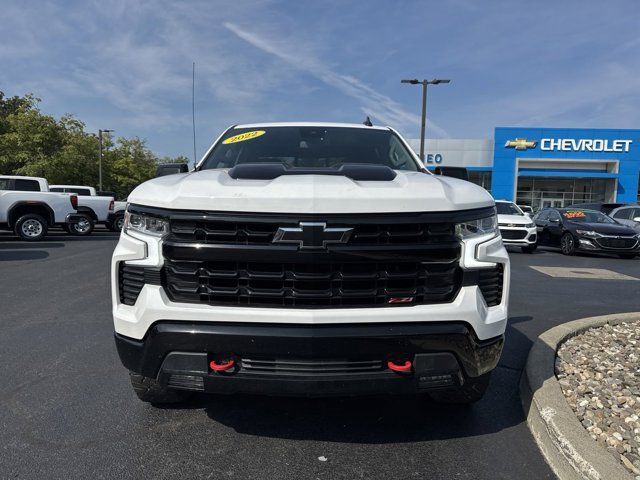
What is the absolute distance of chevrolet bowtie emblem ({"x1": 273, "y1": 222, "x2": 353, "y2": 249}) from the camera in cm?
213

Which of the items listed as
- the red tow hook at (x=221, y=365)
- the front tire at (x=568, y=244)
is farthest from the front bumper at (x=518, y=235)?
the red tow hook at (x=221, y=365)

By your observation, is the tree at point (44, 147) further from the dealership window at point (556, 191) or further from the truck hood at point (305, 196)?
the dealership window at point (556, 191)

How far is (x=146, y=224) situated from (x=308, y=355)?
105 cm

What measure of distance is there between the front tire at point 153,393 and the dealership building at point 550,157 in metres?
35.8

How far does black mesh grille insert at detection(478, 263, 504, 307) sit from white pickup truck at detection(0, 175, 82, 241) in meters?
14.7

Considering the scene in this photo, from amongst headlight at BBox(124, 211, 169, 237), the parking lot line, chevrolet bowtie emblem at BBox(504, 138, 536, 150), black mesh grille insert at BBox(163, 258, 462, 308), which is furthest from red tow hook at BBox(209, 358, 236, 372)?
chevrolet bowtie emblem at BBox(504, 138, 536, 150)

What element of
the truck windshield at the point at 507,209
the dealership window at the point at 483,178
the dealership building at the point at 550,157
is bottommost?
the truck windshield at the point at 507,209

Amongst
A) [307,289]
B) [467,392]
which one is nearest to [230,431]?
[307,289]

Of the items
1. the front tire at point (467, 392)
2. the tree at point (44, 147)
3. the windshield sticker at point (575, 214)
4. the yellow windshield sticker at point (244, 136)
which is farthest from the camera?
the tree at point (44, 147)

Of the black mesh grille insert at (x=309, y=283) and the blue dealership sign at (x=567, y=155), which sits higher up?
the blue dealership sign at (x=567, y=155)

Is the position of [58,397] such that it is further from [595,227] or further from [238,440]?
[595,227]

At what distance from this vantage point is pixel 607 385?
3158 millimetres

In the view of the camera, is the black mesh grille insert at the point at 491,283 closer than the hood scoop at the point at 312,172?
Yes

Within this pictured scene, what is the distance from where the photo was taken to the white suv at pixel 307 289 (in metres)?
2.15
